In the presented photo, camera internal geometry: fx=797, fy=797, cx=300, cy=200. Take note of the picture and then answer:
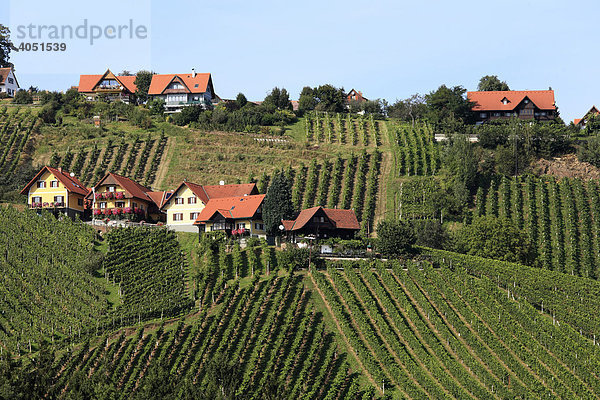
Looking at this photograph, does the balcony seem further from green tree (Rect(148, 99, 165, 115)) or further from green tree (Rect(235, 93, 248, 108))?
green tree (Rect(235, 93, 248, 108))

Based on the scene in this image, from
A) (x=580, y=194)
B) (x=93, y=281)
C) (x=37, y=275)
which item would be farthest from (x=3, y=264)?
(x=580, y=194)

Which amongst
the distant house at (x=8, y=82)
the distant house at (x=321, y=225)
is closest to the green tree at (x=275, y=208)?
the distant house at (x=321, y=225)

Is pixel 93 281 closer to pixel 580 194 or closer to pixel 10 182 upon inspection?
pixel 10 182

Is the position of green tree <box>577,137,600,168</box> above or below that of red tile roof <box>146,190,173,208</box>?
above

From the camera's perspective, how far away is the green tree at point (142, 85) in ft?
467

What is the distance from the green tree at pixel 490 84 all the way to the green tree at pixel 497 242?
7077 centimetres

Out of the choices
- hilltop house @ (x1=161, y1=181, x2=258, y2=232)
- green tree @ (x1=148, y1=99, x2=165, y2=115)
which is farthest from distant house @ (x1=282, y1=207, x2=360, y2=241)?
green tree @ (x1=148, y1=99, x2=165, y2=115)

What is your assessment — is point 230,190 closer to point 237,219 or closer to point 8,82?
point 237,219

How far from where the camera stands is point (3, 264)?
7275 cm

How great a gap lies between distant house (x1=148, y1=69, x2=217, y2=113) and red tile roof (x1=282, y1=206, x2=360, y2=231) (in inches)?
2270

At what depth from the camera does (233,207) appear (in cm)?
8319

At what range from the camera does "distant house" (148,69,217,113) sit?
444ft

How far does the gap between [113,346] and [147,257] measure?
17349 mm

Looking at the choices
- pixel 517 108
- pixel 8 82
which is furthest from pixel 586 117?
pixel 8 82
